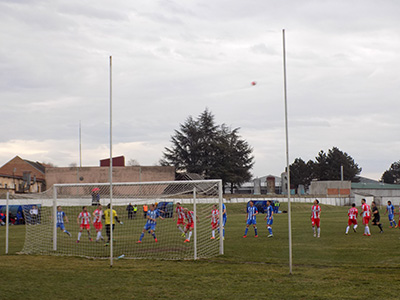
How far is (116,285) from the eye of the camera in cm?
1231

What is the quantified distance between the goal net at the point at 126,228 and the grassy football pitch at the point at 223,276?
1.92 metres

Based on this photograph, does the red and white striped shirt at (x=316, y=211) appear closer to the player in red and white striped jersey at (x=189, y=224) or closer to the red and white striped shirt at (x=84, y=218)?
the player in red and white striped jersey at (x=189, y=224)

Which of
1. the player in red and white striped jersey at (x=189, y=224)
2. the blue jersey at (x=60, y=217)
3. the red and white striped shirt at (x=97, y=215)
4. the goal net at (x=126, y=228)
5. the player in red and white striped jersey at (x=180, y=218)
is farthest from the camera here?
the player in red and white striped jersey at (x=180, y=218)

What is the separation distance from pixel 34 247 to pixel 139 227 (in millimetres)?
6065

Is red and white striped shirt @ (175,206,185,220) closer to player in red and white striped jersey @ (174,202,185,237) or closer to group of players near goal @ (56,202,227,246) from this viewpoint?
player in red and white striped jersey @ (174,202,185,237)

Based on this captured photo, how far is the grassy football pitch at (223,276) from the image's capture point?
1117 cm

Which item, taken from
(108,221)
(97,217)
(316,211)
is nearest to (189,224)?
(108,221)

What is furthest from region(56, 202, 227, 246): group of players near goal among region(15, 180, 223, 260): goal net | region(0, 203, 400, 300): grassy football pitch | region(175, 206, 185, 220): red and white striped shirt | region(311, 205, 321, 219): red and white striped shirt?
region(311, 205, 321, 219): red and white striped shirt

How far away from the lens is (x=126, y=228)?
2653 centimetres

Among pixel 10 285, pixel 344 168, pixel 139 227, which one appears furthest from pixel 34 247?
pixel 344 168

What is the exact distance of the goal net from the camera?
2011 cm

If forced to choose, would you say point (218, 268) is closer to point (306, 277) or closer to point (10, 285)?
point (306, 277)

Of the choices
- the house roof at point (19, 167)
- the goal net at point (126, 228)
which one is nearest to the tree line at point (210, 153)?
the house roof at point (19, 167)

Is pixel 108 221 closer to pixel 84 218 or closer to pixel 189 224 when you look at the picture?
pixel 84 218
